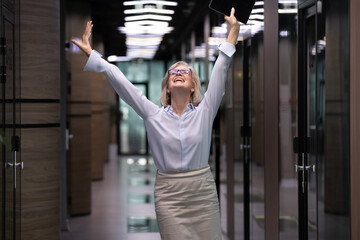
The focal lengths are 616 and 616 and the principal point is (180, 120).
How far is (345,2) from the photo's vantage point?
11.6 ft

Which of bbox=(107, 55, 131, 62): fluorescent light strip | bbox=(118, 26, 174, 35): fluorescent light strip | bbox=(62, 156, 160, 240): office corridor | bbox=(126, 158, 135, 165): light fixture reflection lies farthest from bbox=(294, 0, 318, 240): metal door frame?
bbox=(107, 55, 131, 62): fluorescent light strip

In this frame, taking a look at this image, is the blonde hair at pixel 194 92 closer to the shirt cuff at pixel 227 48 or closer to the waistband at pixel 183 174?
the shirt cuff at pixel 227 48

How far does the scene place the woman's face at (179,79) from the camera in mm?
2918

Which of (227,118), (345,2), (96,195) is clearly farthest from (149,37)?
(345,2)

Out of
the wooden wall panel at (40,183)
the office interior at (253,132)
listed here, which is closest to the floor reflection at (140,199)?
the office interior at (253,132)

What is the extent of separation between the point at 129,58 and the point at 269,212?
50.6 ft

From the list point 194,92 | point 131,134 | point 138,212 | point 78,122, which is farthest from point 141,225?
point 131,134

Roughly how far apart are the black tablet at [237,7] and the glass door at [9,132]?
1.68m

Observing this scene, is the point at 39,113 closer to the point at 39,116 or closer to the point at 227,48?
the point at 39,116

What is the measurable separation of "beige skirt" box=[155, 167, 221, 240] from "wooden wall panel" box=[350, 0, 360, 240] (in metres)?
1.03

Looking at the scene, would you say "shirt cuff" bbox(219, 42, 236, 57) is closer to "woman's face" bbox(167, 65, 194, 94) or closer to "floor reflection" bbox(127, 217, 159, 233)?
"woman's face" bbox(167, 65, 194, 94)

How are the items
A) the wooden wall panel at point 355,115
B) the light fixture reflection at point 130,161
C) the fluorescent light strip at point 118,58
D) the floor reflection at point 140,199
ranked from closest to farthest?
the wooden wall panel at point 355,115, the floor reflection at point 140,199, the light fixture reflection at point 130,161, the fluorescent light strip at point 118,58

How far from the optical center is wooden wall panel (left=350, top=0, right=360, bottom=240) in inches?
135

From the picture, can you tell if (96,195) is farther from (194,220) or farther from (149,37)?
(194,220)
